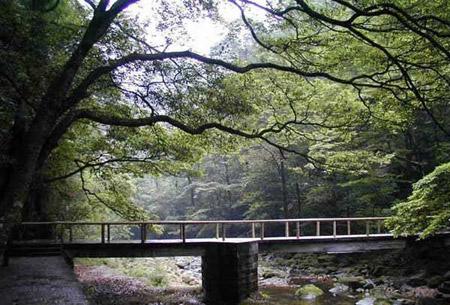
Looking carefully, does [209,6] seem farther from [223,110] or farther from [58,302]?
[58,302]

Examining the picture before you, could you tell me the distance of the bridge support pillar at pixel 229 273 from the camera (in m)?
14.1

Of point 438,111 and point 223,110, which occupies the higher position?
point 438,111

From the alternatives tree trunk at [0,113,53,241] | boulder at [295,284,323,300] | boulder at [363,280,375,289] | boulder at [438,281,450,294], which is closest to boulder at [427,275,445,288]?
boulder at [438,281,450,294]

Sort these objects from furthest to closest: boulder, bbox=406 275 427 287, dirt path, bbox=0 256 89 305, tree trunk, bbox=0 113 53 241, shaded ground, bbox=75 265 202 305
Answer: boulder, bbox=406 275 427 287
shaded ground, bbox=75 265 202 305
dirt path, bbox=0 256 89 305
tree trunk, bbox=0 113 53 241

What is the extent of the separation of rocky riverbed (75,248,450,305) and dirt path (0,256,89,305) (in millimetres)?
2375

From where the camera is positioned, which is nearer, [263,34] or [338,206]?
[263,34]

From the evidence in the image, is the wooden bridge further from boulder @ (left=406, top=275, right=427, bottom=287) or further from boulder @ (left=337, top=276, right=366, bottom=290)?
boulder @ (left=406, top=275, right=427, bottom=287)

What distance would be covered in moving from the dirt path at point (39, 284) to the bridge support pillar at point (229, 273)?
489 centimetres

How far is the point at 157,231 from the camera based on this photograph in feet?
55.8

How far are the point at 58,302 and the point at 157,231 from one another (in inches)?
347

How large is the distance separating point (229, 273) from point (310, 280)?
622cm

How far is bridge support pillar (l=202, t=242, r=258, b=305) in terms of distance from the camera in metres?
14.1

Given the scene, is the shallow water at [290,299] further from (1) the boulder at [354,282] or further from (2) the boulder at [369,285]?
(2) the boulder at [369,285]

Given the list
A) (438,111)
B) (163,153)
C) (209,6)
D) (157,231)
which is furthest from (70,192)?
(438,111)
